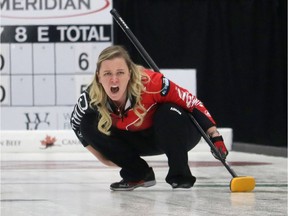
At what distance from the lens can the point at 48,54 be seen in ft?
24.0

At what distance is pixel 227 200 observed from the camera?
10.1 feet

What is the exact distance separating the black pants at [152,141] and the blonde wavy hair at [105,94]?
0.06 m

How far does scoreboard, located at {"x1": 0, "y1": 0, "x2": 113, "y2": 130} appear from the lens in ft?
23.8

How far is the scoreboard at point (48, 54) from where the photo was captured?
7254mm

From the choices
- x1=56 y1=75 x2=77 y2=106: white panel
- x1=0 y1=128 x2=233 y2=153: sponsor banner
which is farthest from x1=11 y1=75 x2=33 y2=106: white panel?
x1=0 y1=128 x2=233 y2=153: sponsor banner

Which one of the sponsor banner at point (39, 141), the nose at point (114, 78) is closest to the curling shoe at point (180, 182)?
the nose at point (114, 78)

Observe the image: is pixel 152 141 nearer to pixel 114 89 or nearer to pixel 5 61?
pixel 114 89

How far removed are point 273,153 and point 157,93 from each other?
3.51 metres

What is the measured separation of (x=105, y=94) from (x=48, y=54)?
4053 mm

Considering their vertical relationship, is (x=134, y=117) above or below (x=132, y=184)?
above

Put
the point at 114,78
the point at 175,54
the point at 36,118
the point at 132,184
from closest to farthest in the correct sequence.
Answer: the point at 114,78 → the point at 132,184 → the point at 36,118 → the point at 175,54

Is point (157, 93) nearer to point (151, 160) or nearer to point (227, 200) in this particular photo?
point (227, 200)

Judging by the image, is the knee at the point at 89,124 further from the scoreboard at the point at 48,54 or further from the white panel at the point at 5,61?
the white panel at the point at 5,61

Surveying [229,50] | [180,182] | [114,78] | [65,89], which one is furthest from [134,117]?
[229,50]
